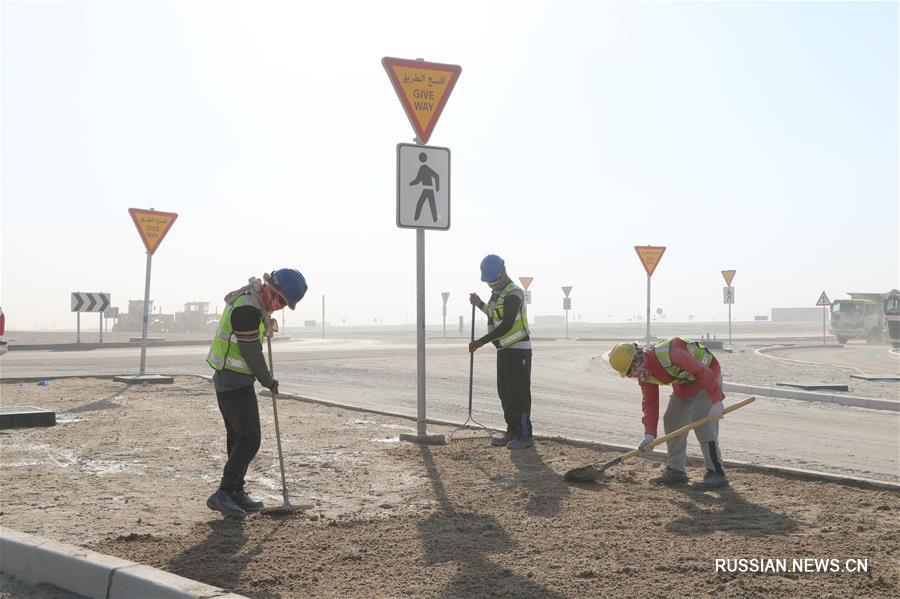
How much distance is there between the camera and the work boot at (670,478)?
21.4 feet

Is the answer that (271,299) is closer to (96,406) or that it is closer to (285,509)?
(285,509)

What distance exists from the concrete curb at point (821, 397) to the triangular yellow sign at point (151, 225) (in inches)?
394

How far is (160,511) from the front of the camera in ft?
18.6

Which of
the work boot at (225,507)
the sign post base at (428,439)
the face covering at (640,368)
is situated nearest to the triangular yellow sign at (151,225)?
the sign post base at (428,439)

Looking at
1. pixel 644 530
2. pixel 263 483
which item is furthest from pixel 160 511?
pixel 644 530

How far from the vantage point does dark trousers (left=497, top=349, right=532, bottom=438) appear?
27.4 ft

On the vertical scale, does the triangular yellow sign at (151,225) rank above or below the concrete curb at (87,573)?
above

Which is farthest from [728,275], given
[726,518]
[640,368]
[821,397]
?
[726,518]

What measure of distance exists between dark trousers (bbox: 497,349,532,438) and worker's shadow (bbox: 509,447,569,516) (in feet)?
0.80

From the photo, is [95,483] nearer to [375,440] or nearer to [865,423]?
[375,440]

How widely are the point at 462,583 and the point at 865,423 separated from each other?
8.33 m

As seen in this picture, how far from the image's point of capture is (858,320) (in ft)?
131

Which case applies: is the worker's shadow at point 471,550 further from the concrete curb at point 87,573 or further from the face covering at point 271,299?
the face covering at point 271,299

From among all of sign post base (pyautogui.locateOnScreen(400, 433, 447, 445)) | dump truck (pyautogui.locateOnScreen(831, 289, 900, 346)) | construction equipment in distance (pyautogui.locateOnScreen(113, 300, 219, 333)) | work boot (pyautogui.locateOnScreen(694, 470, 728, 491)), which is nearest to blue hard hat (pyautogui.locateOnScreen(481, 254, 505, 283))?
sign post base (pyautogui.locateOnScreen(400, 433, 447, 445))
